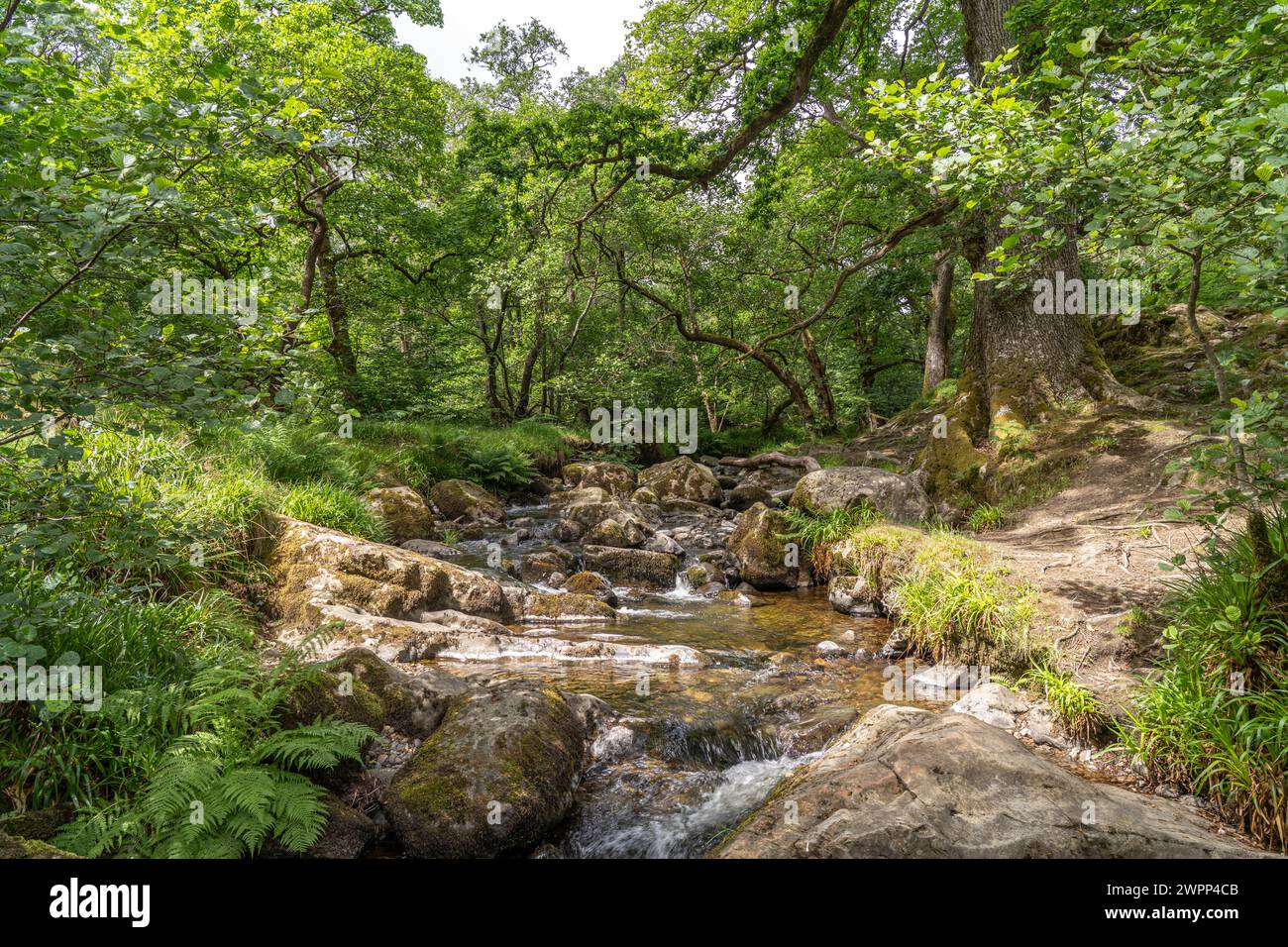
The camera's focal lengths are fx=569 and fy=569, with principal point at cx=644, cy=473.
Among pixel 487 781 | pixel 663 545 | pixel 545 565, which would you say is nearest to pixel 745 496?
pixel 663 545

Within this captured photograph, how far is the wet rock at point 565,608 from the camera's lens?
27.7 ft

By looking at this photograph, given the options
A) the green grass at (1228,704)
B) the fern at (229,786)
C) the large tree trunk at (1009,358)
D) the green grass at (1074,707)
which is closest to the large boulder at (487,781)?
the fern at (229,786)

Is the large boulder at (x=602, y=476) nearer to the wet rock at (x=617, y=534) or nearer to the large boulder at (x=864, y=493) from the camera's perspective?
the wet rock at (x=617, y=534)

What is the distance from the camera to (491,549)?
10914 millimetres

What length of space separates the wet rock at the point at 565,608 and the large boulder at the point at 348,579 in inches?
28.7

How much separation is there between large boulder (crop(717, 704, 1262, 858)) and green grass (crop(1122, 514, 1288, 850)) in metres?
0.31

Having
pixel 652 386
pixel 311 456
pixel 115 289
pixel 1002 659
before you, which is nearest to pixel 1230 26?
pixel 1002 659

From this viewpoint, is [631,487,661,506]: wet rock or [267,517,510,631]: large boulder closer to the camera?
[267,517,510,631]: large boulder

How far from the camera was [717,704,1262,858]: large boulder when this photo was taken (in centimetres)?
268

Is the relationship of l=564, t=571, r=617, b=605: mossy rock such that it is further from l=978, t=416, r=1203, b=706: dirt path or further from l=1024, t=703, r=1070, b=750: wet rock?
l=1024, t=703, r=1070, b=750: wet rock

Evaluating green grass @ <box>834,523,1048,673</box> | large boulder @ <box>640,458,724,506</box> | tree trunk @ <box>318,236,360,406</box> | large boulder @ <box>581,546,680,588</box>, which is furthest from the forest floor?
tree trunk @ <box>318,236,360,406</box>

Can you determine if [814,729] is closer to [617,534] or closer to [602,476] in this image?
[617,534]
